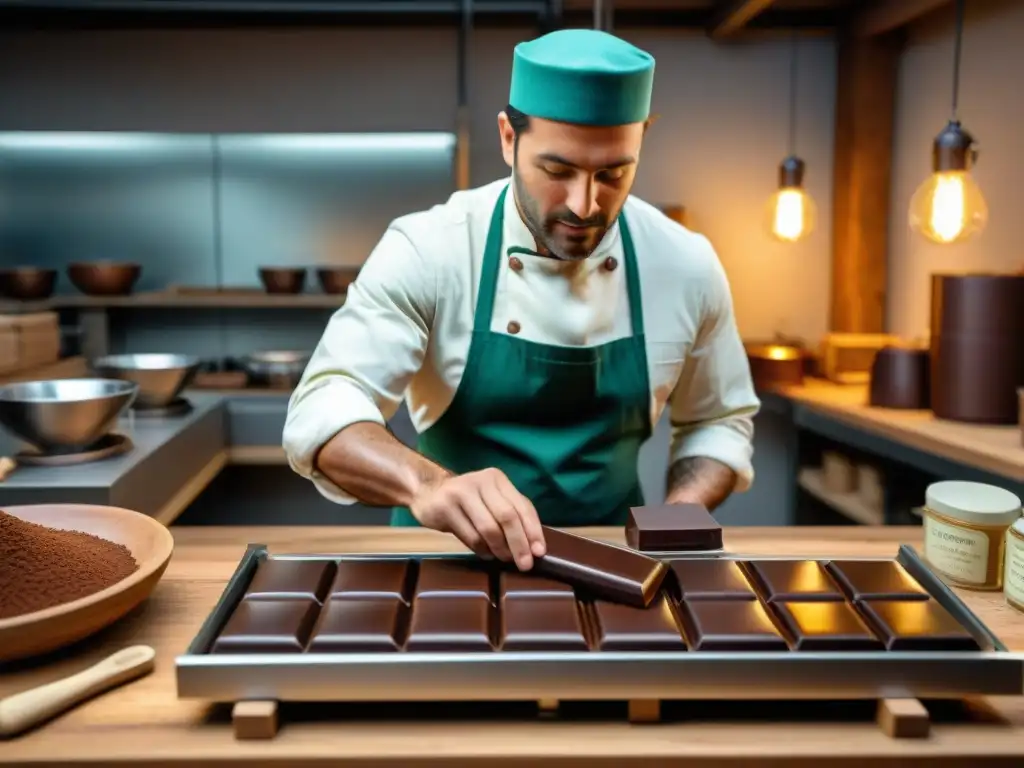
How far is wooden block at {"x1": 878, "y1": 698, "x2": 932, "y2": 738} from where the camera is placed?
0.97m

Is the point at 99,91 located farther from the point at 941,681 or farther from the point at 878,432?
the point at 941,681

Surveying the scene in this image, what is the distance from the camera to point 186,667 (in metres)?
0.98

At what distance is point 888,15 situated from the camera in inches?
150

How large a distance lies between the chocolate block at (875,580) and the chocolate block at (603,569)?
0.75 ft

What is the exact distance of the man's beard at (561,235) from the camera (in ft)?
5.34

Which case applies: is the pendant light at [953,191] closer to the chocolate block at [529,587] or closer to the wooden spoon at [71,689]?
the chocolate block at [529,587]

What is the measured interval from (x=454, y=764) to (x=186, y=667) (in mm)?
299

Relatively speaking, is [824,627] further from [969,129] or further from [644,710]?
[969,129]

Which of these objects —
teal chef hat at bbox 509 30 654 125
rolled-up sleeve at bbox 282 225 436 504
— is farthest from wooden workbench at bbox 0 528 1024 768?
teal chef hat at bbox 509 30 654 125

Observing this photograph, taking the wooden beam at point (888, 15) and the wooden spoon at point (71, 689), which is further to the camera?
the wooden beam at point (888, 15)

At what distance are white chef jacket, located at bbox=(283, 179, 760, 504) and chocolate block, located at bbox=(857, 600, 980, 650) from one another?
0.84 metres

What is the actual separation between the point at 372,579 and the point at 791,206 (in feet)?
9.48

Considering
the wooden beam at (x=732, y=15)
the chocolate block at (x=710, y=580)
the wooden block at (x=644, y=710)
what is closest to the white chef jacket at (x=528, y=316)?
the chocolate block at (x=710, y=580)

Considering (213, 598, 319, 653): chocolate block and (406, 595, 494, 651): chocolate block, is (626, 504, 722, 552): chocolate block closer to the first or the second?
(406, 595, 494, 651): chocolate block
